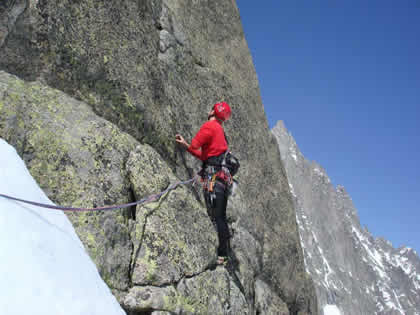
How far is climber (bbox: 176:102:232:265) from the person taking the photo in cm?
810

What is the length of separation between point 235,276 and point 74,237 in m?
4.87

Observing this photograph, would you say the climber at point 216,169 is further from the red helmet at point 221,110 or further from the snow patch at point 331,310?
the snow patch at point 331,310

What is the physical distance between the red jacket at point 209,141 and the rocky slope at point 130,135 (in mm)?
643

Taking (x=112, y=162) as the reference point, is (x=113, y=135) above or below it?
above

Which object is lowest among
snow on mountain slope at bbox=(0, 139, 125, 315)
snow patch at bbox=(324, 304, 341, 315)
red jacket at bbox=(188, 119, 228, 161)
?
Answer: snow on mountain slope at bbox=(0, 139, 125, 315)

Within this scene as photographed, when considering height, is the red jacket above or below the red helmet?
below

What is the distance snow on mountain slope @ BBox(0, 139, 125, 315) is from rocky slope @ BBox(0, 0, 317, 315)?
43 centimetres

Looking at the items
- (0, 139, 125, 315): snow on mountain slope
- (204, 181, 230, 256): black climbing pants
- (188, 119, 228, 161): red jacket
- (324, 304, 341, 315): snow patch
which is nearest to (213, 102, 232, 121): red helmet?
(188, 119, 228, 161): red jacket

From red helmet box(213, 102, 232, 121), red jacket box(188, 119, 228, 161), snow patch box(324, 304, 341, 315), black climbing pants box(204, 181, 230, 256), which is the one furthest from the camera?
snow patch box(324, 304, 341, 315)

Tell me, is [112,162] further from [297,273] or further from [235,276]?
[297,273]

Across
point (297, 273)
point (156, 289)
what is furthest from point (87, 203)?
point (297, 273)

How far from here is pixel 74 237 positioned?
5008mm

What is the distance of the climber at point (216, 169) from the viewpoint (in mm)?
8102

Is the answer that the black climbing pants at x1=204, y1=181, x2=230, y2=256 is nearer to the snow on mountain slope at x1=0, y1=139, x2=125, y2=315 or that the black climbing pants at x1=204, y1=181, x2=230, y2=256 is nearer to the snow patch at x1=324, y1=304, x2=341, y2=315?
the snow on mountain slope at x1=0, y1=139, x2=125, y2=315
